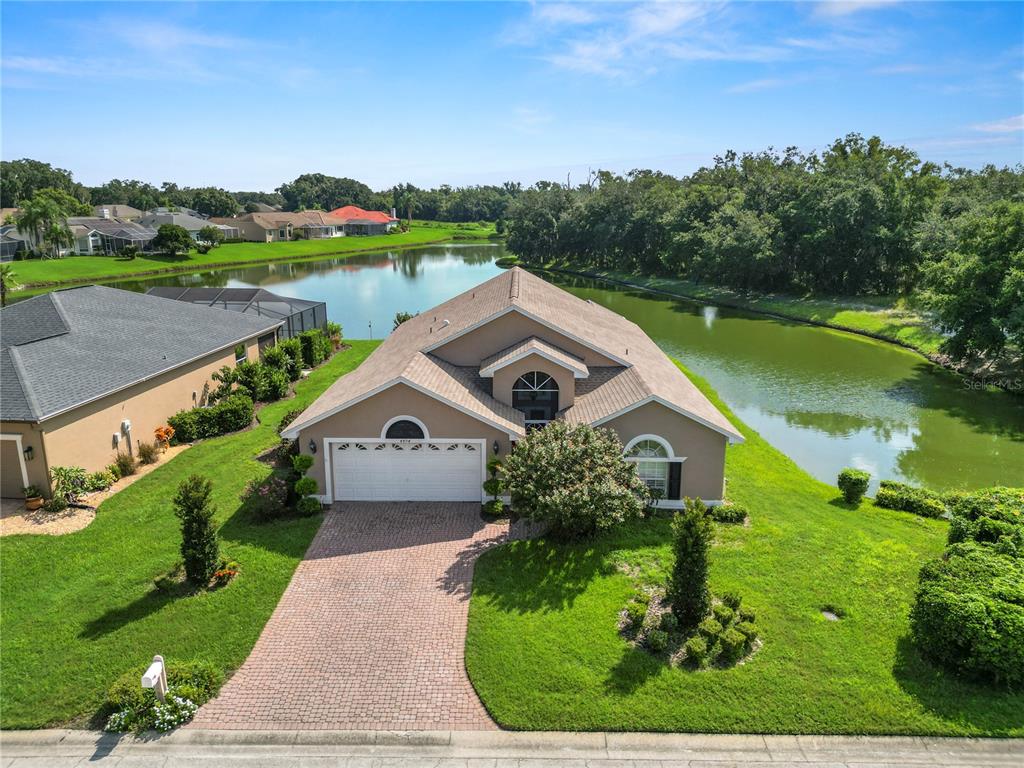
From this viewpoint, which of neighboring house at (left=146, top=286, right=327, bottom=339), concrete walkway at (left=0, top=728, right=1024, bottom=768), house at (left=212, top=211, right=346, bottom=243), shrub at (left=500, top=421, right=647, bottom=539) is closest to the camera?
concrete walkway at (left=0, top=728, right=1024, bottom=768)

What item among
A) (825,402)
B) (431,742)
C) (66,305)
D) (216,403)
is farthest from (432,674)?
(825,402)

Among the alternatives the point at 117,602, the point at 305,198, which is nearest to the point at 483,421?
the point at 117,602

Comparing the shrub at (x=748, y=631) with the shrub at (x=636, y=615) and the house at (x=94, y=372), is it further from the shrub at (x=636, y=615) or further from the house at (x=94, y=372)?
the house at (x=94, y=372)

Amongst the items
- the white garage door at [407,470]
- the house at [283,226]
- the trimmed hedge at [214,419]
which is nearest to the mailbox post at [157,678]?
the white garage door at [407,470]

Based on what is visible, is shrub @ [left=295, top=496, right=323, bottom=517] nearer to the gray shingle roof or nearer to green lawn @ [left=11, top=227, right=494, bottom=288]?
the gray shingle roof

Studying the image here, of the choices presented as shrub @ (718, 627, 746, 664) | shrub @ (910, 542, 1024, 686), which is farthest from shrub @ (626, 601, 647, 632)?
A: shrub @ (910, 542, 1024, 686)

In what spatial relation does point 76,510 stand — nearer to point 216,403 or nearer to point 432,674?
point 216,403
